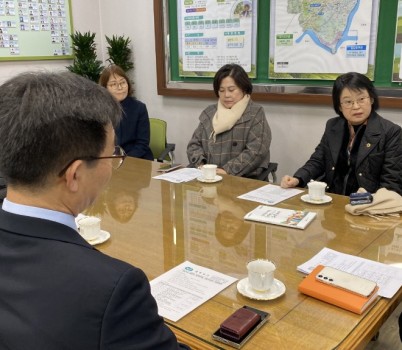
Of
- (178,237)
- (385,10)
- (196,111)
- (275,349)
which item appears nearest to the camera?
(275,349)

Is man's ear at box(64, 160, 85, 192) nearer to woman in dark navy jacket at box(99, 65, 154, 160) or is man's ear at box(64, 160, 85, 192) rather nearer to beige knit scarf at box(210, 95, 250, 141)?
beige knit scarf at box(210, 95, 250, 141)

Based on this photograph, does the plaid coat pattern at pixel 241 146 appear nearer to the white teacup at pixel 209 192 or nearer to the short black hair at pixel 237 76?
the short black hair at pixel 237 76

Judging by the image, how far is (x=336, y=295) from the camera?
115 cm

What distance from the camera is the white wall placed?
3.43 metres

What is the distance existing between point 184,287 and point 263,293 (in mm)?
223

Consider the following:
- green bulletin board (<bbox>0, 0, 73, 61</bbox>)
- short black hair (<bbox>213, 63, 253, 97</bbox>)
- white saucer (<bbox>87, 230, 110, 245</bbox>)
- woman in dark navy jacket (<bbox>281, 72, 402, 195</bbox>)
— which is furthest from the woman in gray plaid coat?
green bulletin board (<bbox>0, 0, 73, 61</bbox>)

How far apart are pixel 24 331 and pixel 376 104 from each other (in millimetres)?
2143

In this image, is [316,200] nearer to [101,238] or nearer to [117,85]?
[101,238]

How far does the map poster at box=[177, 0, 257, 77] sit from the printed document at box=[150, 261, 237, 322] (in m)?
2.47

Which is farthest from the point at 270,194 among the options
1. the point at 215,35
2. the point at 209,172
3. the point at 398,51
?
the point at 215,35

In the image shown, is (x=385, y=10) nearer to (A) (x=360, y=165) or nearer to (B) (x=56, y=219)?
(A) (x=360, y=165)

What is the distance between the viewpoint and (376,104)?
2363 mm

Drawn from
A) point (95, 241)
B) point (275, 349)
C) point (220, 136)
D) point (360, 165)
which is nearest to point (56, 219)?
point (275, 349)

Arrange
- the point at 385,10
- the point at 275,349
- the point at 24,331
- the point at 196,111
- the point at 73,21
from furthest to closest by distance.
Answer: the point at 73,21 → the point at 196,111 → the point at 385,10 → the point at 275,349 → the point at 24,331
